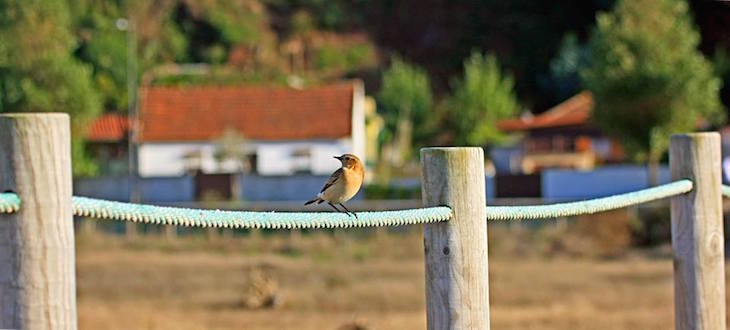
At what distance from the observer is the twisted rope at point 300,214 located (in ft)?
8.34

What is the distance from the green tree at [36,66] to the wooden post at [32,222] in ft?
123

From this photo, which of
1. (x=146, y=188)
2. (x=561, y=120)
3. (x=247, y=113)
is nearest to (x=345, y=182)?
(x=146, y=188)

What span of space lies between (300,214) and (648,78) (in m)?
31.9

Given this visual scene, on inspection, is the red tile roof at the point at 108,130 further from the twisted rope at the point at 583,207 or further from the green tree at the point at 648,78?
the twisted rope at the point at 583,207

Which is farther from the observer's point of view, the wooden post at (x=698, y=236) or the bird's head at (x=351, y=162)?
the wooden post at (x=698, y=236)

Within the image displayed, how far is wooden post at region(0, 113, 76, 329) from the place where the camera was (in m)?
2.33

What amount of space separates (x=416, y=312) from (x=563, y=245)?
26.7ft

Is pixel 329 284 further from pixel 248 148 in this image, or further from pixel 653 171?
pixel 248 148

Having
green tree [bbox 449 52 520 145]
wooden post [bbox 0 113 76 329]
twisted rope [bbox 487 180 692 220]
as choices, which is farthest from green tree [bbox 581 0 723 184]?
wooden post [bbox 0 113 76 329]

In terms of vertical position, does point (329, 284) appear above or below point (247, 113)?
below

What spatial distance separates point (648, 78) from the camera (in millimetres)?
34281

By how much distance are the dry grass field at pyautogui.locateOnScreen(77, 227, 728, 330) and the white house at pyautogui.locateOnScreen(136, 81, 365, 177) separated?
1356 cm

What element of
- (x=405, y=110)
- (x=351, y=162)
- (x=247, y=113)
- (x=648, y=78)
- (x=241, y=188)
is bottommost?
(x=351, y=162)

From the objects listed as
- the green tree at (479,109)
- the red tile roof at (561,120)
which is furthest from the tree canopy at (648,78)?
the green tree at (479,109)
